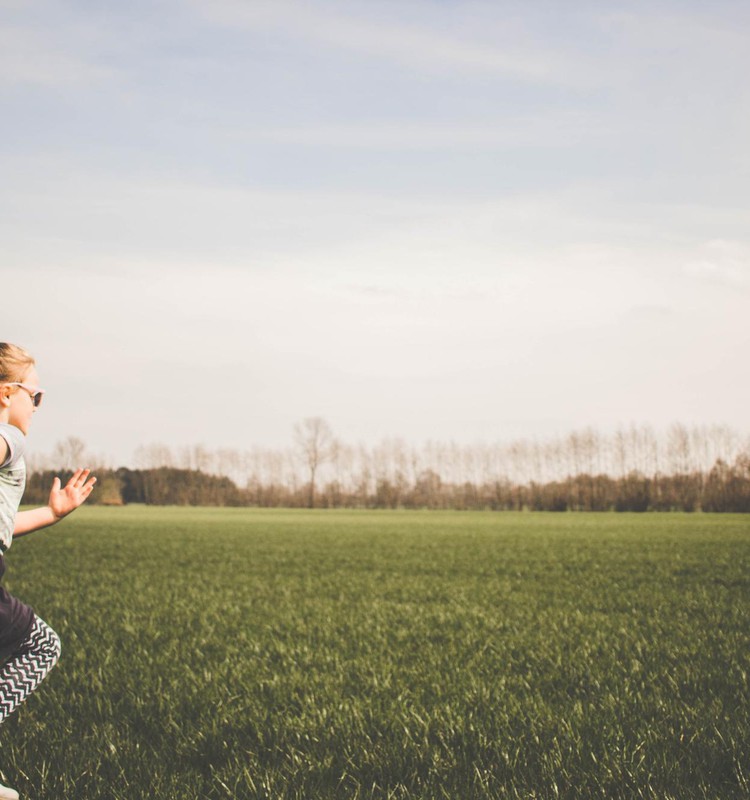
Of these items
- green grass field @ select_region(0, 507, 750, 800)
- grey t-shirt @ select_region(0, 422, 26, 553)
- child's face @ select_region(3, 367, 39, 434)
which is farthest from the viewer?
green grass field @ select_region(0, 507, 750, 800)

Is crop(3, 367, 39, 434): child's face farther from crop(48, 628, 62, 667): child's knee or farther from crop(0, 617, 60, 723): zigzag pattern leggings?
crop(48, 628, 62, 667): child's knee

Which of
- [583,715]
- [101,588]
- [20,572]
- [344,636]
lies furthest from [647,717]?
[20,572]

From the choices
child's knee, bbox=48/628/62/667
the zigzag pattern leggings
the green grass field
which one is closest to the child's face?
the zigzag pattern leggings

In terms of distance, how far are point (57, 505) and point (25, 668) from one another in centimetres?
92

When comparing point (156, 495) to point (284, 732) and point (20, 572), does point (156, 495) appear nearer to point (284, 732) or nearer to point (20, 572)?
point (20, 572)

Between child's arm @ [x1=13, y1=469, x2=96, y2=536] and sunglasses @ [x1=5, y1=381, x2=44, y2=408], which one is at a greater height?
sunglasses @ [x1=5, y1=381, x2=44, y2=408]

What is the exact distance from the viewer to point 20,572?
65.8ft

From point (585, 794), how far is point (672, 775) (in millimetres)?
624

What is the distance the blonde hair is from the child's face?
0.14 ft

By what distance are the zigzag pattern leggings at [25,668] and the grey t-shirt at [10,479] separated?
Result: 1.90 feet

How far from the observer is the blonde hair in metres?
3.93

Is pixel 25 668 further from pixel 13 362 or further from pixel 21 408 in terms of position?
pixel 13 362

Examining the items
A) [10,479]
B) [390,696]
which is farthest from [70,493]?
[390,696]

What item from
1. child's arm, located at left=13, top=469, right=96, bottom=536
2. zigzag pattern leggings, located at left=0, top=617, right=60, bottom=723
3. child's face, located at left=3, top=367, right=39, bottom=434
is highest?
child's face, located at left=3, top=367, right=39, bottom=434
